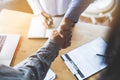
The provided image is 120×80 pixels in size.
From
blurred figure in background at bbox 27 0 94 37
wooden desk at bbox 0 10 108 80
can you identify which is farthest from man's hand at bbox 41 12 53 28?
wooden desk at bbox 0 10 108 80

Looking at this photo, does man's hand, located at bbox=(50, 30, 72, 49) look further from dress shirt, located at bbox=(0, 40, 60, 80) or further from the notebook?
the notebook

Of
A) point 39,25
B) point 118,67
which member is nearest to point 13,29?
point 39,25

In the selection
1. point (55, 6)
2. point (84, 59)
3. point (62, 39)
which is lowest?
point (84, 59)

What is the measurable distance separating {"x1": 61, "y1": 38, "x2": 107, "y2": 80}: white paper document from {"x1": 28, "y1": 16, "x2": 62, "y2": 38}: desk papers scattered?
0.19 m

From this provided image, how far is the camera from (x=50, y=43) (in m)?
0.89

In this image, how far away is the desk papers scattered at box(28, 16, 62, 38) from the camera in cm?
113

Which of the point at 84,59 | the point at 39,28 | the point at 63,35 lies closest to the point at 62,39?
the point at 63,35

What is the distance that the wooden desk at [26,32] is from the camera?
0.99m

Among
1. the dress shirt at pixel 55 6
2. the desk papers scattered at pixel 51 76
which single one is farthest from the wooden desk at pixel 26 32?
the dress shirt at pixel 55 6

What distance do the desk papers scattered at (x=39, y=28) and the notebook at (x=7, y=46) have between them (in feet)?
0.29

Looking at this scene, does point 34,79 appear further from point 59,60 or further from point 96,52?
point 96,52

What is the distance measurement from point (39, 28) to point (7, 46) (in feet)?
0.70

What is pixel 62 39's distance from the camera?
38.1 inches

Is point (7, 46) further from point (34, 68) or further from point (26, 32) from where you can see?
point (34, 68)
